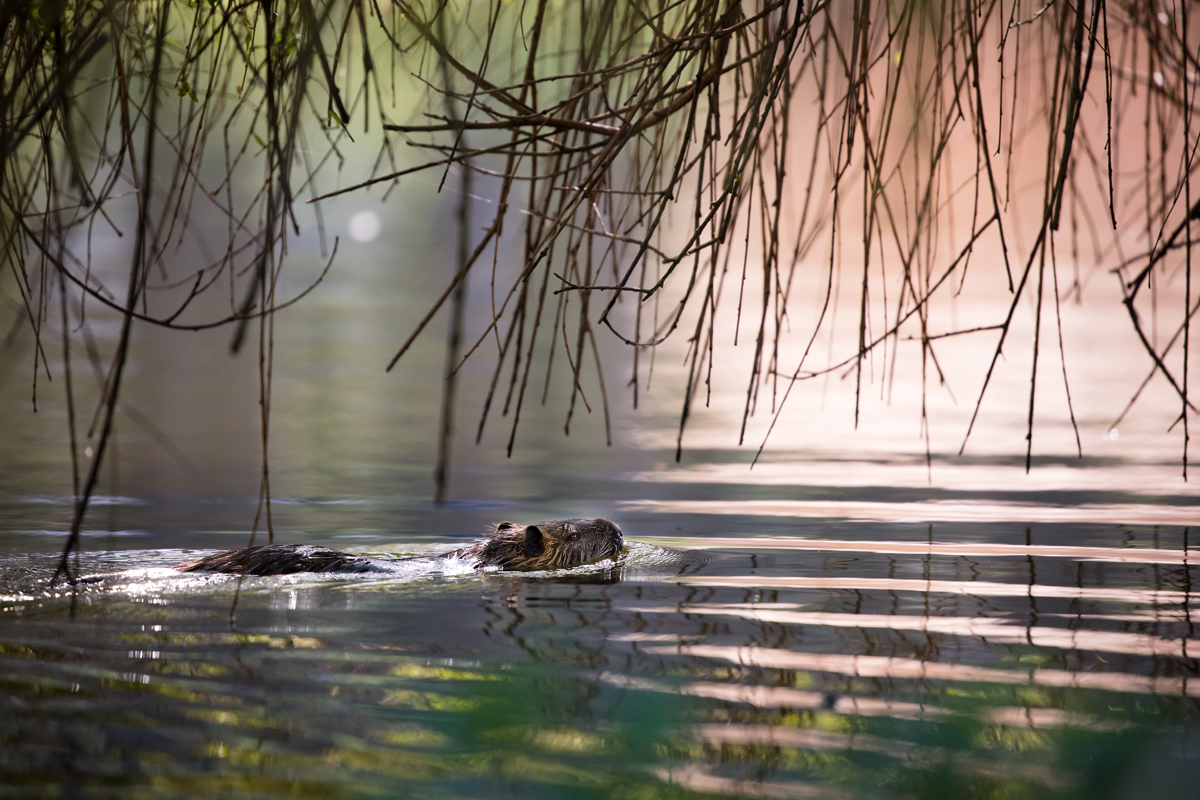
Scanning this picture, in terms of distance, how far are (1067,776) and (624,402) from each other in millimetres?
6482

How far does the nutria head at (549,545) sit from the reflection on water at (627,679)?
25 centimetres

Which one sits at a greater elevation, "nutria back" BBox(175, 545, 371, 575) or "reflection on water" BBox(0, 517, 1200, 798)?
"nutria back" BBox(175, 545, 371, 575)

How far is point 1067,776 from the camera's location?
7.65 ft

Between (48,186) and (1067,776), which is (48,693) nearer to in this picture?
(48,186)

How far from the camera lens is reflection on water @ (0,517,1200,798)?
7.63 ft

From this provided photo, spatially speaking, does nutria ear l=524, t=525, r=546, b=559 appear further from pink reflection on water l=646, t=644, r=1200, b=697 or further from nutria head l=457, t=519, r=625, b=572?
pink reflection on water l=646, t=644, r=1200, b=697

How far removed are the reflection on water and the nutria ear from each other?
1.16ft

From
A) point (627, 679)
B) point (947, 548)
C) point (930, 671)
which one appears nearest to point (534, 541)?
point (947, 548)

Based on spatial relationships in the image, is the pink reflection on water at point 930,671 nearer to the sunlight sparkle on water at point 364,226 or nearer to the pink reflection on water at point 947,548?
the pink reflection on water at point 947,548

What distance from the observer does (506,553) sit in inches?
179

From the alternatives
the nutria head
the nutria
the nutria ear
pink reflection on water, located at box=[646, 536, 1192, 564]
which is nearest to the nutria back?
the nutria

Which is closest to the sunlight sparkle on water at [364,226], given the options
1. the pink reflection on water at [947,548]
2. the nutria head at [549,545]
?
the nutria head at [549,545]

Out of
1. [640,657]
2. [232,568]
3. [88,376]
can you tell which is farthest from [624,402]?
[640,657]

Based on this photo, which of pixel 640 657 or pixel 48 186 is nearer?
pixel 48 186
